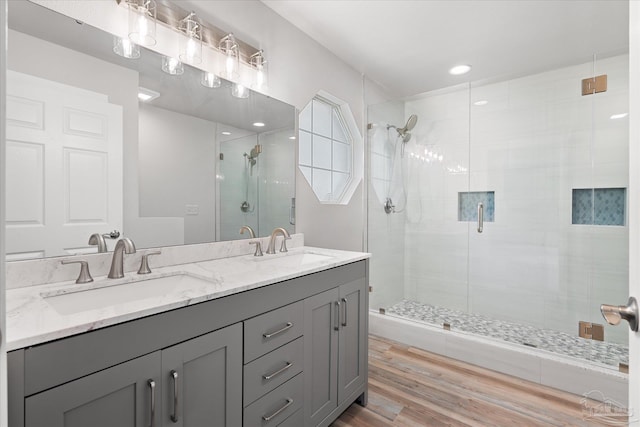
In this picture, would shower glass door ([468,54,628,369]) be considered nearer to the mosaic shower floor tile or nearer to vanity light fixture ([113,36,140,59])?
the mosaic shower floor tile

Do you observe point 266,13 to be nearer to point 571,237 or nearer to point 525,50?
point 525,50

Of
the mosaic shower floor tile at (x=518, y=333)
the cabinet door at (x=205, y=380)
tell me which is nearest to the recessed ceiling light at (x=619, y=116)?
the mosaic shower floor tile at (x=518, y=333)

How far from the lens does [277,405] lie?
4.15 feet

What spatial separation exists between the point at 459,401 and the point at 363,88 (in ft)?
8.85

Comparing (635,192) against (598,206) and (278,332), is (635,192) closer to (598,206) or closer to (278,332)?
(278,332)

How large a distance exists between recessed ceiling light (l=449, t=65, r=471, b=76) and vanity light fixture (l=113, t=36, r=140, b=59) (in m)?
2.63

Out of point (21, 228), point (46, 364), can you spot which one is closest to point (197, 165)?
point (21, 228)

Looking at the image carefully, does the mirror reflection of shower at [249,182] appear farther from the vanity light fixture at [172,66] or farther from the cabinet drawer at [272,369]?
the cabinet drawer at [272,369]

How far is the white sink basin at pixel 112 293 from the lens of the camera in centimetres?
105

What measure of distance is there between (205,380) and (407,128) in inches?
116

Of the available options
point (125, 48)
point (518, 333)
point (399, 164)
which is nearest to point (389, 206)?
point (399, 164)

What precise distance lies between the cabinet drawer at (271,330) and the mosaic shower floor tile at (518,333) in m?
1.76

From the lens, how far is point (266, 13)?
206 centimetres

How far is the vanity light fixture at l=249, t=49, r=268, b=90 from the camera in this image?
194 centimetres
